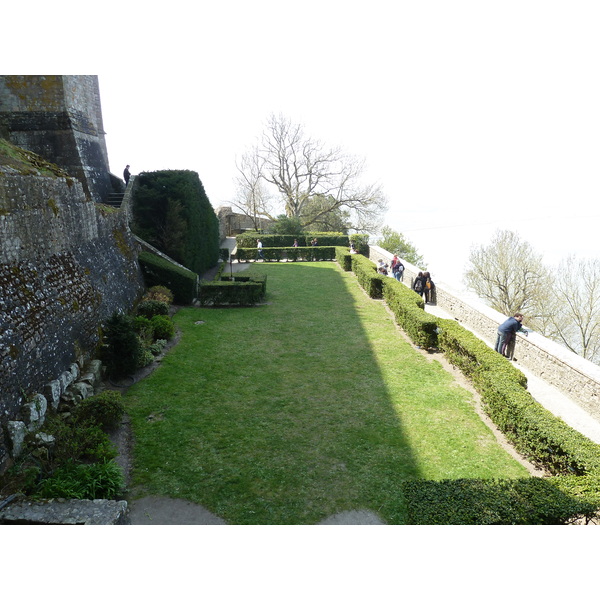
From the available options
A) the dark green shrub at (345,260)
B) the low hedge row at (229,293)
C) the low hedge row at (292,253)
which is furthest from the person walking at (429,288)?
the low hedge row at (292,253)

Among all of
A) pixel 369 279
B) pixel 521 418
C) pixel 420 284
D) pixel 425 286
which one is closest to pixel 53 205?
pixel 521 418

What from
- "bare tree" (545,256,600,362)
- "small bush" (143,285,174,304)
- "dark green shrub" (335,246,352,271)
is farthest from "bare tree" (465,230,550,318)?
"small bush" (143,285,174,304)

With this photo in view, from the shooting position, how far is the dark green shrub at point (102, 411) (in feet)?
21.0

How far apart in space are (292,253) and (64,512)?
71.9 feet

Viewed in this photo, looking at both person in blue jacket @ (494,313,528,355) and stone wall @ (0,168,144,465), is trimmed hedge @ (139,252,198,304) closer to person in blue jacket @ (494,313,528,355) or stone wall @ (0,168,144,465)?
stone wall @ (0,168,144,465)

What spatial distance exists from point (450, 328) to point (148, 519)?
25.1 ft

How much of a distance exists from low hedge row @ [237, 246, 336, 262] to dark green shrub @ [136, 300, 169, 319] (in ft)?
44.7

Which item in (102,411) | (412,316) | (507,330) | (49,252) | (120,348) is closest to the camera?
(102,411)

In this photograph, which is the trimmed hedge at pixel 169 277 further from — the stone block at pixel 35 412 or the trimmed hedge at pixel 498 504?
the trimmed hedge at pixel 498 504

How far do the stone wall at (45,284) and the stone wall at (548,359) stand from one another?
9.23m

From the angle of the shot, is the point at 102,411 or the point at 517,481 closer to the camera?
the point at 517,481

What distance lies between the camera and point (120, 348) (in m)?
8.34

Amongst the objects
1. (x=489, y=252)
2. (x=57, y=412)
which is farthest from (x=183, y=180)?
(x=489, y=252)

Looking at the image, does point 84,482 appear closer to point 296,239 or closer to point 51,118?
point 51,118
